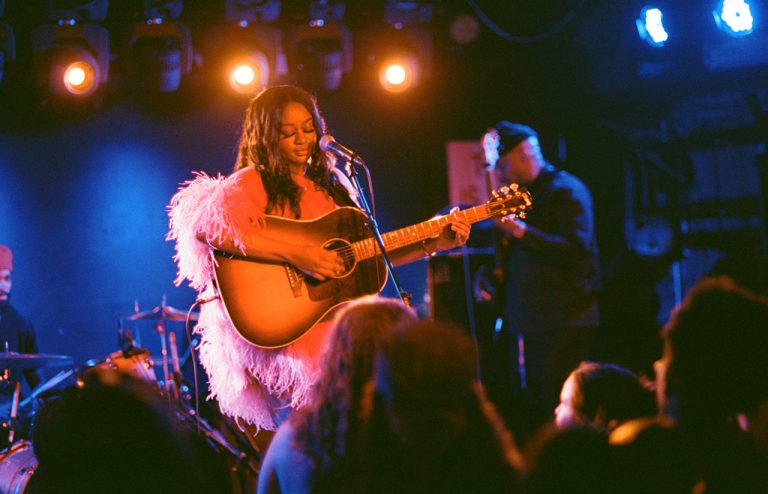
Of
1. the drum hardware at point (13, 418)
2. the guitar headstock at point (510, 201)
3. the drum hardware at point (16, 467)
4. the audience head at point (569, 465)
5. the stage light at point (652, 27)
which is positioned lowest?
the drum hardware at point (16, 467)

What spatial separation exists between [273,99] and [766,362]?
2.65 metres

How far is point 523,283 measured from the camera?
5.64m

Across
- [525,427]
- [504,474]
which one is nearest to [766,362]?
[504,474]

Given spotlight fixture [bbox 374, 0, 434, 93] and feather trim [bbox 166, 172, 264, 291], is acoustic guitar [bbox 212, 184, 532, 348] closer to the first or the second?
feather trim [bbox 166, 172, 264, 291]

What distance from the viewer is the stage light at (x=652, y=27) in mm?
7359

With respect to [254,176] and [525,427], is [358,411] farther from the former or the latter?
[525,427]

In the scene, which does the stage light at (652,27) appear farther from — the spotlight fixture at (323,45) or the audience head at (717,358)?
the audience head at (717,358)

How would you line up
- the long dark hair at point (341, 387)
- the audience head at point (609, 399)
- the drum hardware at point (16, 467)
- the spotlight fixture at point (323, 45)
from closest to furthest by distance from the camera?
the long dark hair at point (341, 387)
the audience head at point (609, 399)
the drum hardware at point (16, 467)
the spotlight fixture at point (323, 45)

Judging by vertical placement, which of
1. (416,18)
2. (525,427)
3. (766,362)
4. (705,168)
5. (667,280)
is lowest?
(525,427)

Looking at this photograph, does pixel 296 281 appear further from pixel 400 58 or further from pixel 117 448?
pixel 400 58

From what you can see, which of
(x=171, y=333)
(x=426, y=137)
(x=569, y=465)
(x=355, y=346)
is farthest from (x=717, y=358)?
(x=426, y=137)

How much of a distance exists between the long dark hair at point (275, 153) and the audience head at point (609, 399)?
1575 millimetres

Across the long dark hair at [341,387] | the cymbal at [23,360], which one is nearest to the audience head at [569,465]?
the long dark hair at [341,387]

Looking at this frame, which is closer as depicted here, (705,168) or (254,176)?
(254,176)
